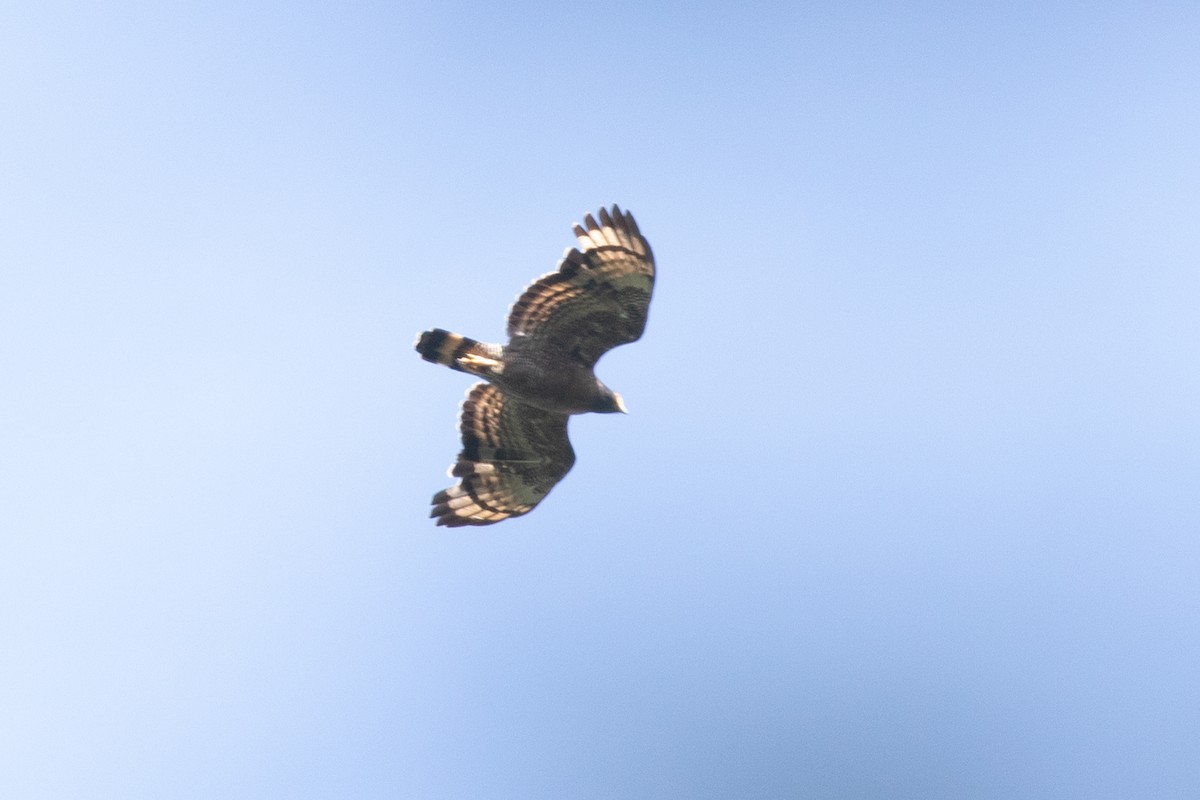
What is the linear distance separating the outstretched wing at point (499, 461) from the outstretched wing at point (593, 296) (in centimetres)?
117

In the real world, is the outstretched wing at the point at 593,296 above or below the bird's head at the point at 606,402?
above

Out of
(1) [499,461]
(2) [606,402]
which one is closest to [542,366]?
(2) [606,402]

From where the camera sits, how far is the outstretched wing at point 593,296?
11102mm

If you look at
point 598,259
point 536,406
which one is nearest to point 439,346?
point 536,406

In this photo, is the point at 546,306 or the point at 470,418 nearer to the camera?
the point at 546,306

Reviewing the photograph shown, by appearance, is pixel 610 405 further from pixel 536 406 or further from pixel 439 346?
pixel 439 346

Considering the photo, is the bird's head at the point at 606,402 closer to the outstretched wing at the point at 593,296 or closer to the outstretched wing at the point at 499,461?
the outstretched wing at the point at 593,296

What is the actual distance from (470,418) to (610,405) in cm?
179

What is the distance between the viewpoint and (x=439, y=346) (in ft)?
38.8

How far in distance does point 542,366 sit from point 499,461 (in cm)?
160

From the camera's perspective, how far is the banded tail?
11.8 metres

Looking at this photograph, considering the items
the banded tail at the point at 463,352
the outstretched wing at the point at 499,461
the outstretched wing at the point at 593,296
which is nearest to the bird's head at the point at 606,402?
the outstretched wing at the point at 593,296

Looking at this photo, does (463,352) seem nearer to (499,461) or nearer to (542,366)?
(542,366)

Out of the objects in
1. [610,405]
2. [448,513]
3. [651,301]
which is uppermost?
[651,301]
